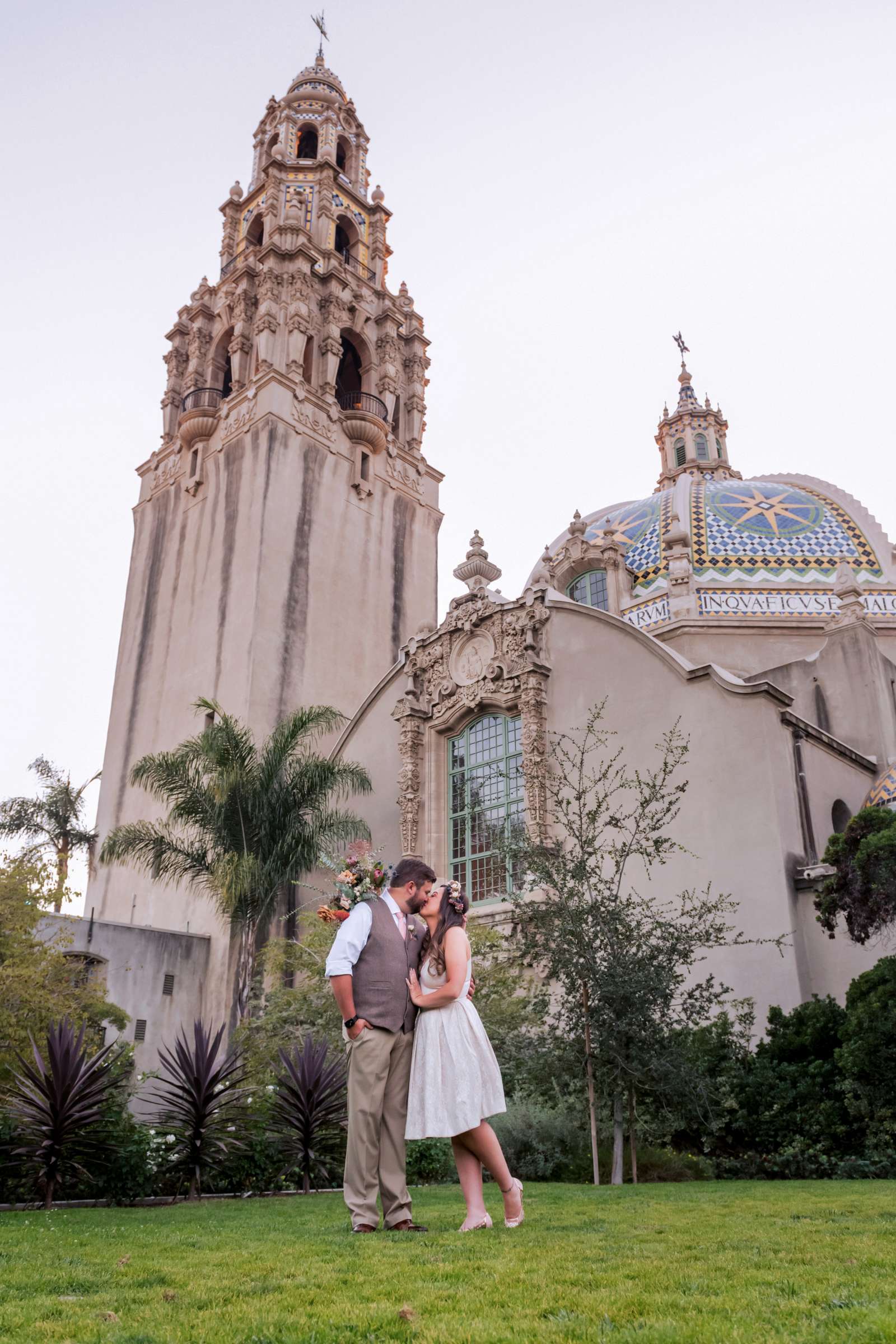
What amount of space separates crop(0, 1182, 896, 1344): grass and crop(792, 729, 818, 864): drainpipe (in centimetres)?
1230

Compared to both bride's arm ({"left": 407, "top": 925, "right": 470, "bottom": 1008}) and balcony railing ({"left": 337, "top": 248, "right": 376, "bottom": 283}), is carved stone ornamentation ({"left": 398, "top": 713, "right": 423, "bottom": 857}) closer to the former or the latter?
bride's arm ({"left": 407, "top": 925, "right": 470, "bottom": 1008})

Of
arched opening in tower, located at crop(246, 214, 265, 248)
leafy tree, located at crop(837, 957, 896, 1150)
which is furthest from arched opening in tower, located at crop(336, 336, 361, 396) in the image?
leafy tree, located at crop(837, 957, 896, 1150)

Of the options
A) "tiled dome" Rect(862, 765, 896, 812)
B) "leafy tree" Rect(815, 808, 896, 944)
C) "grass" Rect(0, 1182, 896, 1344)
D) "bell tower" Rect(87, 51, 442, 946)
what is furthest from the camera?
"bell tower" Rect(87, 51, 442, 946)

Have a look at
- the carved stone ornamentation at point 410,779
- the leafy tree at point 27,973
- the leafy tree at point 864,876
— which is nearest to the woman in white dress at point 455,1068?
the leafy tree at point 27,973

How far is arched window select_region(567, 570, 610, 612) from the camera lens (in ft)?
101

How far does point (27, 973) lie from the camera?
1377cm

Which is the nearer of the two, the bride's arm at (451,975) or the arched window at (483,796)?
the bride's arm at (451,975)

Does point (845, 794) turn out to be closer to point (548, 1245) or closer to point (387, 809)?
point (387, 809)

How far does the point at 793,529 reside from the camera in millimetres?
30312

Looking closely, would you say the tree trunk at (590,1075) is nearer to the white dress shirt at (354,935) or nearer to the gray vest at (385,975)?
the gray vest at (385,975)

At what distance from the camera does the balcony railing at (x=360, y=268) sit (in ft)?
132

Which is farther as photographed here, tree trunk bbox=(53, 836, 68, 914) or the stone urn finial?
tree trunk bbox=(53, 836, 68, 914)

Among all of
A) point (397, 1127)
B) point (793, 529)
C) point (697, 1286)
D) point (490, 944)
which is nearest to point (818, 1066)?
point (490, 944)

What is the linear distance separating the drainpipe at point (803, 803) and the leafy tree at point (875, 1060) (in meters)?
5.11
